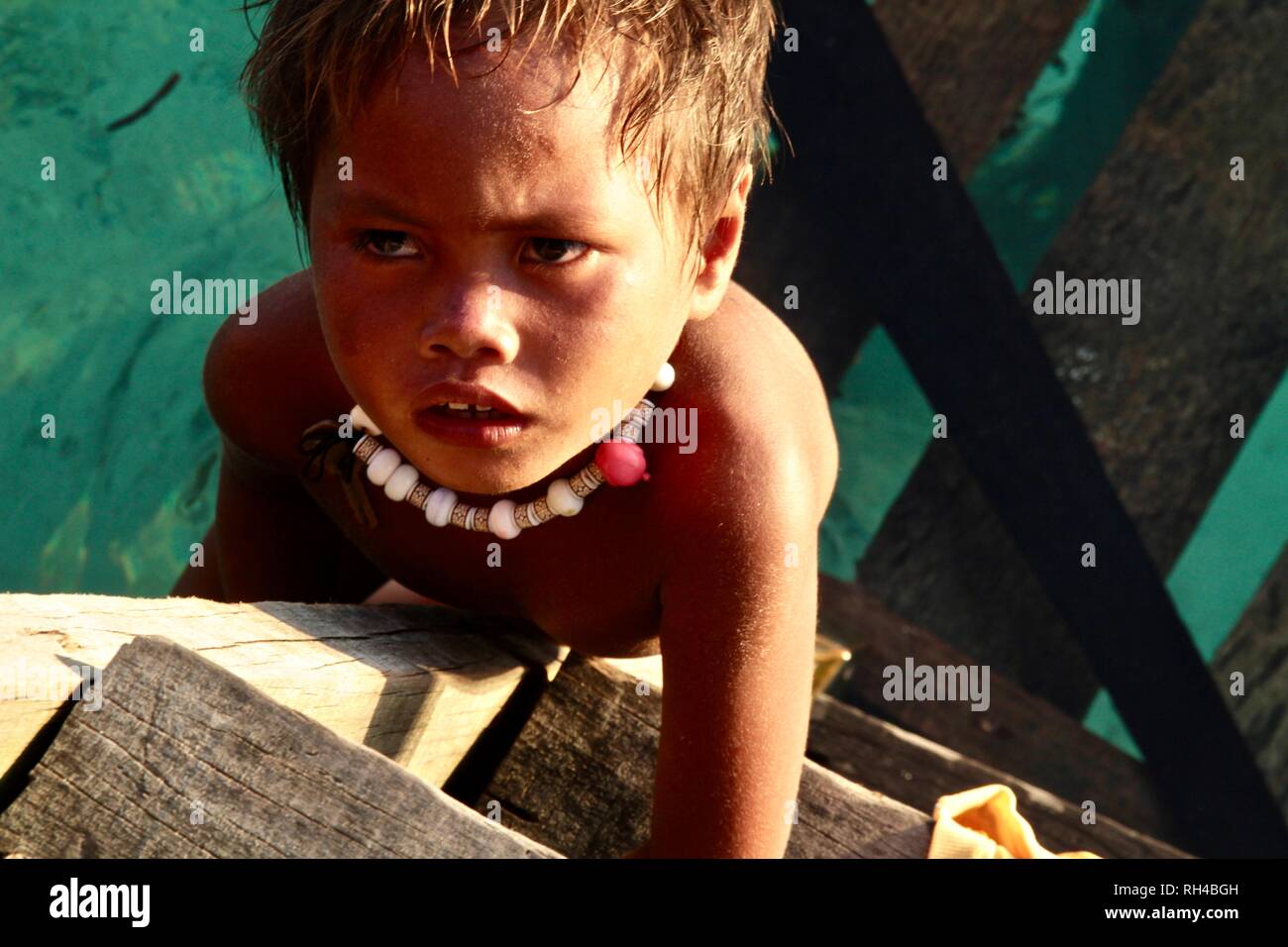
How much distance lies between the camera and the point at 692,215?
4.58 feet

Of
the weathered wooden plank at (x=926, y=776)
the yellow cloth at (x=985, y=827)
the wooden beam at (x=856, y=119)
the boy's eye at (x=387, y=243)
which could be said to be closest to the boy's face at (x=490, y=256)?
the boy's eye at (x=387, y=243)

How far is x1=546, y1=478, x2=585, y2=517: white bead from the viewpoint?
1517 mm

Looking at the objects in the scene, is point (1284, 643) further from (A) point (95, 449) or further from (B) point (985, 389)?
(A) point (95, 449)

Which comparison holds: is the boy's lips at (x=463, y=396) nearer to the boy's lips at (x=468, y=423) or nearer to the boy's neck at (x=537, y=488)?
the boy's lips at (x=468, y=423)

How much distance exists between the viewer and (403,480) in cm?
156

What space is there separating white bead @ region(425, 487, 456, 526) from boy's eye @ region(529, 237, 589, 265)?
38 cm

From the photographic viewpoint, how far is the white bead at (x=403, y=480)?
1.56 metres

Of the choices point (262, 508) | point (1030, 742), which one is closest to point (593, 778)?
point (262, 508)

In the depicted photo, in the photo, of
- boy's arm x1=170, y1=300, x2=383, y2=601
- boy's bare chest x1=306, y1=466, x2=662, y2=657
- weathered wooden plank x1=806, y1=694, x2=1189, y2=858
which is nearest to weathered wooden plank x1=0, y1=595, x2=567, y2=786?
boy's bare chest x1=306, y1=466, x2=662, y2=657

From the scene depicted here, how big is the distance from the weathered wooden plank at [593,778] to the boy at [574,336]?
0.16 ft

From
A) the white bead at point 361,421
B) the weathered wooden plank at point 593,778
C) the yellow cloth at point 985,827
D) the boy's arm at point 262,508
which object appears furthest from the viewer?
the boy's arm at point 262,508

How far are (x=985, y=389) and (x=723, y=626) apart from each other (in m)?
1.72
